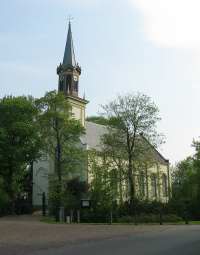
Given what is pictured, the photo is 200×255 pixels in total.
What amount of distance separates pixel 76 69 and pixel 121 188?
2021 cm

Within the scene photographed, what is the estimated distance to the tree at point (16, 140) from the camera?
48.9 meters

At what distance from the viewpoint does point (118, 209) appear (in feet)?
148

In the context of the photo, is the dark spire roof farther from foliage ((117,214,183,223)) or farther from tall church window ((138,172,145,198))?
foliage ((117,214,183,223))

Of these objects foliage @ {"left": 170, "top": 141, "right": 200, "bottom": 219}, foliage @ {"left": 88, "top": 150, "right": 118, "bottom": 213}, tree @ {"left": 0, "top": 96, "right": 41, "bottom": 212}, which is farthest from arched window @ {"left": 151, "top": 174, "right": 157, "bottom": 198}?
tree @ {"left": 0, "top": 96, "right": 41, "bottom": 212}

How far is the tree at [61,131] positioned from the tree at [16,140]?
2.60 m

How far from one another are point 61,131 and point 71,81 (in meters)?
15.4

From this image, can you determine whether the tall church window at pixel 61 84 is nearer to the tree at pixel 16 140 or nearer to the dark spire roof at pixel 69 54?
the dark spire roof at pixel 69 54

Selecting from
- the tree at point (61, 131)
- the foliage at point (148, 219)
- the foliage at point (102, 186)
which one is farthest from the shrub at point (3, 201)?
the foliage at point (148, 219)

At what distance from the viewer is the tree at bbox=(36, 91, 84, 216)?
150 feet

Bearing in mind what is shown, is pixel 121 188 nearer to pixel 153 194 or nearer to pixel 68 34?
pixel 153 194

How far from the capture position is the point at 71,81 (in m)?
60.3

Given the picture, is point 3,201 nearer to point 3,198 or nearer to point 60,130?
point 3,198

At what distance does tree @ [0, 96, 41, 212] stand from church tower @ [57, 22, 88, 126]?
9771mm

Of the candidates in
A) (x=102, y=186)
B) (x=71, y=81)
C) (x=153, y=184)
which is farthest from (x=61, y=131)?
(x=153, y=184)
